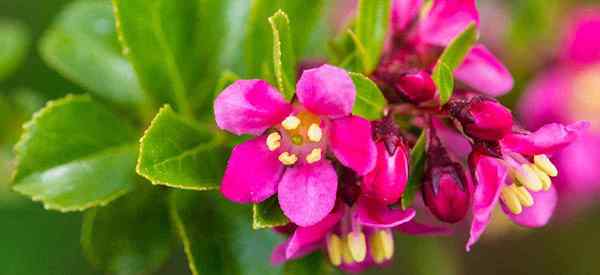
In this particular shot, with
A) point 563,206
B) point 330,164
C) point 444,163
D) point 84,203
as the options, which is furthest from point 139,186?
point 563,206

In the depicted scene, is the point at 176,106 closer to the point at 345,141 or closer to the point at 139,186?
the point at 139,186

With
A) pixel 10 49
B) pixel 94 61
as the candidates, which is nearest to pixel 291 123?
pixel 94 61

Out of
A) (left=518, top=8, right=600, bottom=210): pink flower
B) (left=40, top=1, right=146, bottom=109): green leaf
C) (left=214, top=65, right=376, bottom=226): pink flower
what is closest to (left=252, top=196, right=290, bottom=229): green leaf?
(left=214, top=65, right=376, bottom=226): pink flower

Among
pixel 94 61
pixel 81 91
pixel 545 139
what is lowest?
pixel 81 91

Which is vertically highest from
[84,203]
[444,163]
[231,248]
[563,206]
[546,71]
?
[444,163]

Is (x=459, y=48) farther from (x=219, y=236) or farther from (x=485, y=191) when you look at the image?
(x=219, y=236)
